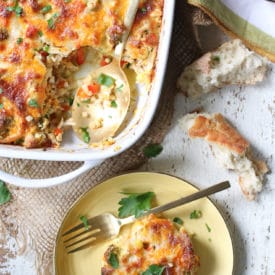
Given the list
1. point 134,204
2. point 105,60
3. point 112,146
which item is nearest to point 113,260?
point 134,204

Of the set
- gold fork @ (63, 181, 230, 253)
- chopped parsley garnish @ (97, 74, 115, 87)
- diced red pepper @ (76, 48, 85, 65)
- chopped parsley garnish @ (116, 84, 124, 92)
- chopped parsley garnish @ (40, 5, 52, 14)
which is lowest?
gold fork @ (63, 181, 230, 253)

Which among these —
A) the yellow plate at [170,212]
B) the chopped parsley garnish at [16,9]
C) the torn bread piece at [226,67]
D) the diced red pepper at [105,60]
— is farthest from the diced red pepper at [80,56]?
the yellow plate at [170,212]

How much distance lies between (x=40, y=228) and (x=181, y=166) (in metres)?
0.77

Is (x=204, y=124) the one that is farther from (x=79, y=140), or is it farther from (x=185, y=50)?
(x=79, y=140)

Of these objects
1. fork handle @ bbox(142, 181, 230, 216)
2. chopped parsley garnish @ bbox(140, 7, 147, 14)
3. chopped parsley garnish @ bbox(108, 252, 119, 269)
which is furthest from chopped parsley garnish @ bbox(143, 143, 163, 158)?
chopped parsley garnish @ bbox(140, 7, 147, 14)

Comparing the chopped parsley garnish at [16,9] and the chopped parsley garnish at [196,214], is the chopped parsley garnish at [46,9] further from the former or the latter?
the chopped parsley garnish at [196,214]

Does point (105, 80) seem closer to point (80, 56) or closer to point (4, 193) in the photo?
point (80, 56)

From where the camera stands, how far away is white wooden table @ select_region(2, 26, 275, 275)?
2631mm

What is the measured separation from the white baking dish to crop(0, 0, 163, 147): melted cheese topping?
0.09 metres

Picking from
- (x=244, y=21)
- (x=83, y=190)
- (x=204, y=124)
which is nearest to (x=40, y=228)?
(x=83, y=190)

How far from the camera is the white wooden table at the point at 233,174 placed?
263 cm

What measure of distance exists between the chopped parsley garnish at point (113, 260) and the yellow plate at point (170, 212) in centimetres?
11

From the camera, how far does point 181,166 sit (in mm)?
2658

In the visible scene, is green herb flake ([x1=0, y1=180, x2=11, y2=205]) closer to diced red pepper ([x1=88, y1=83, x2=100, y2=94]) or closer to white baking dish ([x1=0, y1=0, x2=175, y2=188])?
white baking dish ([x1=0, y1=0, x2=175, y2=188])
